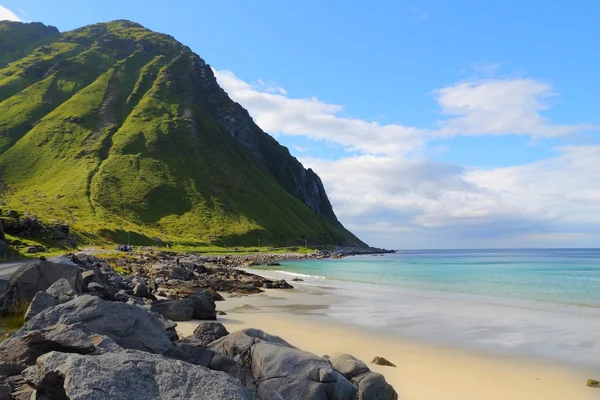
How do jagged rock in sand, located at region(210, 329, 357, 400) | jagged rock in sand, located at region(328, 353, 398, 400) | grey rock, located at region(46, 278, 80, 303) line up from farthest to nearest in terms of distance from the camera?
grey rock, located at region(46, 278, 80, 303), jagged rock in sand, located at region(328, 353, 398, 400), jagged rock in sand, located at region(210, 329, 357, 400)

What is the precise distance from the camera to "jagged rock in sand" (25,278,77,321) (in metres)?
12.5

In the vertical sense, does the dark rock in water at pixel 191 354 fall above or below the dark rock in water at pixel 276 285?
above

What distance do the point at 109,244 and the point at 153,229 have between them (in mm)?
37465

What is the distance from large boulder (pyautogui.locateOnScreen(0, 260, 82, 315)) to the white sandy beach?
5.05m

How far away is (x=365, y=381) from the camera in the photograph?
9.89 meters

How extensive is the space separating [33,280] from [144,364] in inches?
575

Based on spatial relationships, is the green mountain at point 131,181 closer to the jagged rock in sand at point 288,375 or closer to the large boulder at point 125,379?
the jagged rock in sand at point 288,375

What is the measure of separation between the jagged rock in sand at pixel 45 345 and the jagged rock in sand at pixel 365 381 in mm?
5290

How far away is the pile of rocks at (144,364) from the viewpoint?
19.4 ft

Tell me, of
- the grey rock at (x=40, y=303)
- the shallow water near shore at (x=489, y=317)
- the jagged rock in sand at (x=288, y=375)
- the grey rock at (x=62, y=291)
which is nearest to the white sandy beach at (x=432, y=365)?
the shallow water near shore at (x=489, y=317)

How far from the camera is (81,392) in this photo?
5.45 meters

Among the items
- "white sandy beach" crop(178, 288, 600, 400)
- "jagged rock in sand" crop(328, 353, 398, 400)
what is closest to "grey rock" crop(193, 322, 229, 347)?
"jagged rock in sand" crop(328, 353, 398, 400)

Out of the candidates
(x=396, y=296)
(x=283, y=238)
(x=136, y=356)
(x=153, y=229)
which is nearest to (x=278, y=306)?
(x=396, y=296)

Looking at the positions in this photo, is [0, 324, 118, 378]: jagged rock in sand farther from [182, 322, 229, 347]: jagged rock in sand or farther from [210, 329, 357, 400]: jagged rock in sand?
[182, 322, 229, 347]: jagged rock in sand
